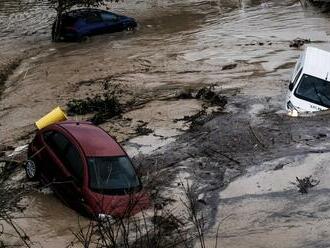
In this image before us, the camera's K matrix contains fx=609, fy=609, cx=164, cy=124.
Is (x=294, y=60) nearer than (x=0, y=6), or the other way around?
(x=294, y=60)

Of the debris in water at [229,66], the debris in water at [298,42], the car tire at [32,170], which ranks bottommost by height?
the debris in water at [298,42]

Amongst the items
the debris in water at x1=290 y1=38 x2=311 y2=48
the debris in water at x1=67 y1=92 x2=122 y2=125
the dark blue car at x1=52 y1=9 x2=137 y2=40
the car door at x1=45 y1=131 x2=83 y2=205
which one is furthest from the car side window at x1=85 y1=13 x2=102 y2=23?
the car door at x1=45 y1=131 x2=83 y2=205

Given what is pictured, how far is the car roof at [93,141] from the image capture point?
11.4m

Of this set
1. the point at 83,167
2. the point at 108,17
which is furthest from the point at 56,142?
the point at 108,17

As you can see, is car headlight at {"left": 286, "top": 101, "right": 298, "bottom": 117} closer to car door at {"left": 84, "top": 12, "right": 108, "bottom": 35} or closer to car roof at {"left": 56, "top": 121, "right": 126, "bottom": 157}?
car roof at {"left": 56, "top": 121, "right": 126, "bottom": 157}

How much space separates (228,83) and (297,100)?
4.55m

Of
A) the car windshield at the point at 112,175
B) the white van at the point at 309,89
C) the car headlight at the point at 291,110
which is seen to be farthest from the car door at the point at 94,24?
the car windshield at the point at 112,175

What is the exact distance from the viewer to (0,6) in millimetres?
35781

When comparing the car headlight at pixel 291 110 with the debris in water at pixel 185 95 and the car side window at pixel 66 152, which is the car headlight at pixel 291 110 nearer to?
the debris in water at pixel 185 95

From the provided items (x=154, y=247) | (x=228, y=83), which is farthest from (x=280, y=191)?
(x=228, y=83)

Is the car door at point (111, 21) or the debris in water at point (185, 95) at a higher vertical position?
the car door at point (111, 21)

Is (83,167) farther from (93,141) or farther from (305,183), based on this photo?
(305,183)

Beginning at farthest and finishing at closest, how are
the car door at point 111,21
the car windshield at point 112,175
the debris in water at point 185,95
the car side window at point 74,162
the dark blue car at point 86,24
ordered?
the car door at point 111,21 → the dark blue car at point 86,24 → the debris in water at point 185,95 → the car side window at point 74,162 → the car windshield at point 112,175

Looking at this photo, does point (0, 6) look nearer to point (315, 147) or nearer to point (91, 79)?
point (91, 79)
